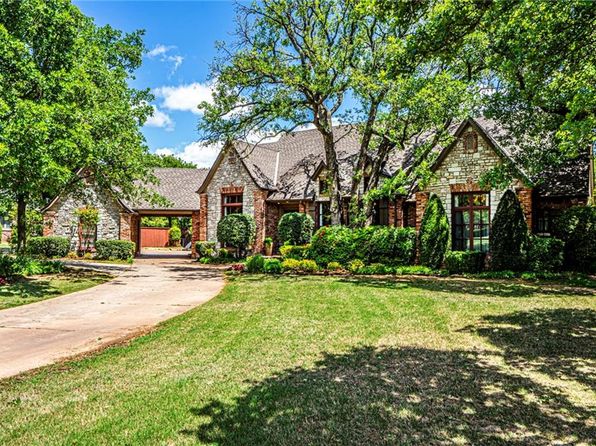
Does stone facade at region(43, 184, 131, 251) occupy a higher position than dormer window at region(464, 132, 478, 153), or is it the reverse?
dormer window at region(464, 132, 478, 153)

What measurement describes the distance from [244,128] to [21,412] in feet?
51.5

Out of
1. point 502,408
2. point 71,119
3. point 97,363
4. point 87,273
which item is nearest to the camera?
point 502,408

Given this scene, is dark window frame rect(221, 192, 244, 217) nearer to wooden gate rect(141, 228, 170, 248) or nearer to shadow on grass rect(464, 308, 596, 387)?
shadow on grass rect(464, 308, 596, 387)

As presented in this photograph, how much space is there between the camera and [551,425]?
3.60m

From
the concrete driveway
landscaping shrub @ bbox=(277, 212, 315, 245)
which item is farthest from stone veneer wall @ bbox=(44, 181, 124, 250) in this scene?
the concrete driveway

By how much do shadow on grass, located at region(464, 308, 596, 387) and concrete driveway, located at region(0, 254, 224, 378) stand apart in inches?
235

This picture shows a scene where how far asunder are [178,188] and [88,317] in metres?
22.0

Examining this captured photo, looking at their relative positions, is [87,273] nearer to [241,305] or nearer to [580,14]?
[241,305]

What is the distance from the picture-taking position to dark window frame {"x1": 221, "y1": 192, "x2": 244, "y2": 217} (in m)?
23.9

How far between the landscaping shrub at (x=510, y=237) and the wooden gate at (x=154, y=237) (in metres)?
33.0

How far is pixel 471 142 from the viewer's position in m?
16.8

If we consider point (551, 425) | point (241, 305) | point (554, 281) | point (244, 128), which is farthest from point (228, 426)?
point (244, 128)

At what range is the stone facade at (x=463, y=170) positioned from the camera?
1644cm

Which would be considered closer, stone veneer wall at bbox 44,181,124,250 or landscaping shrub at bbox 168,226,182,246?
stone veneer wall at bbox 44,181,124,250
